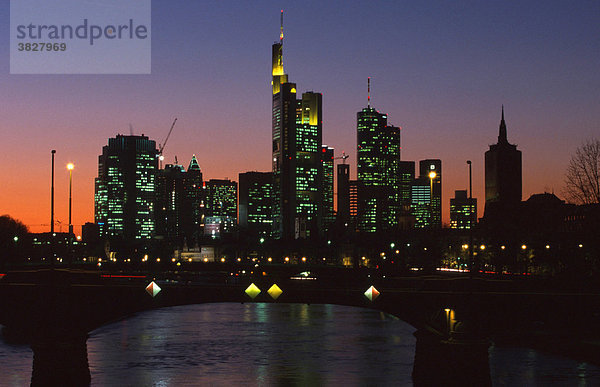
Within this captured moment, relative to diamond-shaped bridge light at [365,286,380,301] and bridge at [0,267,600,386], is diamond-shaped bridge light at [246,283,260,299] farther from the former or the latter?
diamond-shaped bridge light at [365,286,380,301]

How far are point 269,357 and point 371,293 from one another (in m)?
38.3

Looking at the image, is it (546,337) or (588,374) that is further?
(546,337)

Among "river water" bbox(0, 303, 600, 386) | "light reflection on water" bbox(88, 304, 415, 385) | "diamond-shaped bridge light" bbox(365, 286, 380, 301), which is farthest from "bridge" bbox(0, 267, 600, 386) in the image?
"light reflection on water" bbox(88, 304, 415, 385)

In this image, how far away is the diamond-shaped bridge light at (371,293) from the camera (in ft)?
153

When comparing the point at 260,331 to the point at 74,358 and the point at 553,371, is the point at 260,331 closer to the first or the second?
the point at 553,371

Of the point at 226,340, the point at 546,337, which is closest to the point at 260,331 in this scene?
the point at 226,340

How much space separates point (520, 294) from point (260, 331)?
67364mm

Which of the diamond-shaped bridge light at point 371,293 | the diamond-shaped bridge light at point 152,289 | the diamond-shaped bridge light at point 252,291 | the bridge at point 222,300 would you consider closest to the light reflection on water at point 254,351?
the bridge at point 222,300

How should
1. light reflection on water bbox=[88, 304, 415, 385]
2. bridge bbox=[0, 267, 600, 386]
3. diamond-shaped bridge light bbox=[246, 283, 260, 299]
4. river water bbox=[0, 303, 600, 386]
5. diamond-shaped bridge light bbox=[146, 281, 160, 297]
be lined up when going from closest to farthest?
diamond-shaped bridge light bbox=[246, 283, 260, 299] → diamond-shaped bridge light bbox=[146, 281, 160, 297] → bridge bbox=[0, 267, 600, 386] → river water bbox=[0, 303, 600, 386] → light reflection on water bbox=[88, 304, 415, 385]

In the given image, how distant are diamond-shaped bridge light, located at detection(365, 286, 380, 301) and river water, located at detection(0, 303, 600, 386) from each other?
19.4 metres

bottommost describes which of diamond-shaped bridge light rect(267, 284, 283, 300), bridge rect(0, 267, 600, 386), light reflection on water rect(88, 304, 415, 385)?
light reflection on water rect(88, 304, 415, 385)

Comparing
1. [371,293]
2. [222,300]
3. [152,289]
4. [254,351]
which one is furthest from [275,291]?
[254,351]

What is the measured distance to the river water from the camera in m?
65.9

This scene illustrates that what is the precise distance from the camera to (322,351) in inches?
3391
